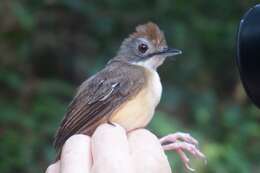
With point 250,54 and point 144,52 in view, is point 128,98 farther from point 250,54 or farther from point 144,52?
point 250,54

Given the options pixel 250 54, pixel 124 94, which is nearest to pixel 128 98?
pixel 124 94

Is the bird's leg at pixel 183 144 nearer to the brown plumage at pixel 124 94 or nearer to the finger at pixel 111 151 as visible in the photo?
the brown plumage at pixel 124 94

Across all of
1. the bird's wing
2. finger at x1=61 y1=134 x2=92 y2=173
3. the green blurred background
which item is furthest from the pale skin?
the green blurred background

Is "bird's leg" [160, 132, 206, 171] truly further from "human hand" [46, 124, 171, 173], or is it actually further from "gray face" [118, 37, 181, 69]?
"gray face" [118, 37, 181, 69]

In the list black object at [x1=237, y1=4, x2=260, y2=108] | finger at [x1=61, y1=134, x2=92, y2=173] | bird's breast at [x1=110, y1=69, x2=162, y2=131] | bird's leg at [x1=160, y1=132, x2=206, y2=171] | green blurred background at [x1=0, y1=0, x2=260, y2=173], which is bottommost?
green blurred background at [x1=0, y1=0, x2=260, y2=173]

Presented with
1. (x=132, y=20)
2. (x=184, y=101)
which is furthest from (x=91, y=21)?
(x=184, y=101)
